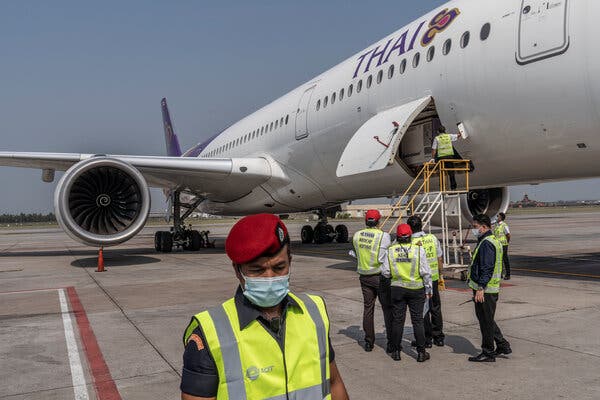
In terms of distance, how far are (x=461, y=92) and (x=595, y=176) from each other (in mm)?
2476

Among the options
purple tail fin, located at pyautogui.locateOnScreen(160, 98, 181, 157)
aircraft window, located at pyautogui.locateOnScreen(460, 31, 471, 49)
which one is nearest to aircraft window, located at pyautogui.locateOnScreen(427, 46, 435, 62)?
aircraft window, located at pyautogui.locateOnScreen(460, 31, 471, 49)

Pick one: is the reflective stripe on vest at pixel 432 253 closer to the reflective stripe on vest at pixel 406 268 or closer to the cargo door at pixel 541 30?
the reflective stripe on vest at pixel 406 268

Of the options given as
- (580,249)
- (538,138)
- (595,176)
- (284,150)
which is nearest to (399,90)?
(538,138)

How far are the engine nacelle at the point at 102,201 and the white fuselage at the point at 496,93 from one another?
4736 millimetres

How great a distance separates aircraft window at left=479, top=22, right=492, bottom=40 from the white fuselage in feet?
0.22

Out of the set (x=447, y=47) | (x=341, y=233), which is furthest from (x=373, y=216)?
(x=341, y=233)

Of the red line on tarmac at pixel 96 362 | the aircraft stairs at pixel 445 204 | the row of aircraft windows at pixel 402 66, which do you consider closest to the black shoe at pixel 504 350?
the red line on tarmac at pixel 96 362

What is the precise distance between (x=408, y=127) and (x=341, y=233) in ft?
37.1

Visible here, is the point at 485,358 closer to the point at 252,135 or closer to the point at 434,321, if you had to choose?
the point at 434,321

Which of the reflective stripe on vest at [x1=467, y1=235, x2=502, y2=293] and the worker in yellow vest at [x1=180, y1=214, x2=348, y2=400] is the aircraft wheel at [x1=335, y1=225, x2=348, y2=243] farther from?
the worker in yellow vest at [x1=180, y1=214, x2=348, y2=400]

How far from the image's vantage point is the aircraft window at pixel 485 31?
27.5 ft

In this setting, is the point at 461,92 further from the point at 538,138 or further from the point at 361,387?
the point at 361,387

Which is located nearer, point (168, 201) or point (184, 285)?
point (184, 285)

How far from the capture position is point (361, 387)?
4.24m
